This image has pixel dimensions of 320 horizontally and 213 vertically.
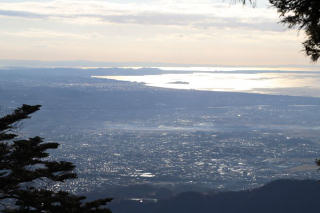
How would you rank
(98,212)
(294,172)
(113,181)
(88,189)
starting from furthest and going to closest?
(294,172) → (113,181) → (88,189) → (98,212)

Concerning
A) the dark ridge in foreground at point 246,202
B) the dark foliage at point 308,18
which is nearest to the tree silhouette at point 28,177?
the dark foliage at point 308,18

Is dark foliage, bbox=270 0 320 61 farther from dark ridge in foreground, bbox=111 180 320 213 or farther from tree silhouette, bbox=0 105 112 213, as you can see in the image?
dark ridge in foreground, bbox=111 180 320 213

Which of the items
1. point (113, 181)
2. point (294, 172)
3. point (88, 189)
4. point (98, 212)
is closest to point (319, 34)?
point (98, 212)

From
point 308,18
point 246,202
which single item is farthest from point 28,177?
point 246,202

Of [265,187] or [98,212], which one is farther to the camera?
[265,187]

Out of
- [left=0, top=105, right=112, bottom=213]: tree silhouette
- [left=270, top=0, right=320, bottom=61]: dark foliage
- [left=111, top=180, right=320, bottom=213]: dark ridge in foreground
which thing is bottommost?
[left=111, top=180, right=320, bottom=213]: dark ridge in foreground

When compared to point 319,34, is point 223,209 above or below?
below

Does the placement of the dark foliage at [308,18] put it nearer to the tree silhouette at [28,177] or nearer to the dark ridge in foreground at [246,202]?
the tree silhouette at [28,177]

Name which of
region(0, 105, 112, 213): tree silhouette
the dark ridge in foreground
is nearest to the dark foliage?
region(0, 105, 112, 213): tree silhouette

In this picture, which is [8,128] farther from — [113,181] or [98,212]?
[113,181]
